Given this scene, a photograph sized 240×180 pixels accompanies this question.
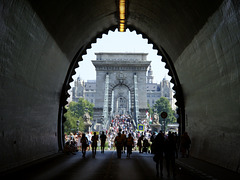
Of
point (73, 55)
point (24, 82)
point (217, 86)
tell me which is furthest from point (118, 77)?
point (24, 82)

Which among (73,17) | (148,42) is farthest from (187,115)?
(73,17)

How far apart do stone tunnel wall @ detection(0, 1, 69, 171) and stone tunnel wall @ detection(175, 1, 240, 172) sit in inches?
244

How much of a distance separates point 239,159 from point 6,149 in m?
7.74

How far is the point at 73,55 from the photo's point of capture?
19.2 meters

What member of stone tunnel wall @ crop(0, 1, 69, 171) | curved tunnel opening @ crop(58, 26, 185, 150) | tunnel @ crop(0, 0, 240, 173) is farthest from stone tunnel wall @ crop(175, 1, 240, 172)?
stone tunnel wall @ crop(0, 1, 69, 171)

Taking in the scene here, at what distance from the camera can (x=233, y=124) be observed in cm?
1040

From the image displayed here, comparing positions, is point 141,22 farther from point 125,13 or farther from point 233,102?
point 233,102

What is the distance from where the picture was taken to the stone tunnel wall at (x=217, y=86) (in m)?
9.58

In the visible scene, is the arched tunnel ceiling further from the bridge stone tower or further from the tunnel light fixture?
the bridge stone tower

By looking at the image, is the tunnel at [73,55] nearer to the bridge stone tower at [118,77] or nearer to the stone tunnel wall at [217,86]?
the stone tunnel wall at [217,86]

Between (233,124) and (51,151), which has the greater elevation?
(233,124)

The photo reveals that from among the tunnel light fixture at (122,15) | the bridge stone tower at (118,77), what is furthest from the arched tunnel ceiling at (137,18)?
the bridge stone tower at (118,77)

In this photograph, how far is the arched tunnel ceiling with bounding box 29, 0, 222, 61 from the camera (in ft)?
35.7

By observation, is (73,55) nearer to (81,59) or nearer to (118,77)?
(81,59)
